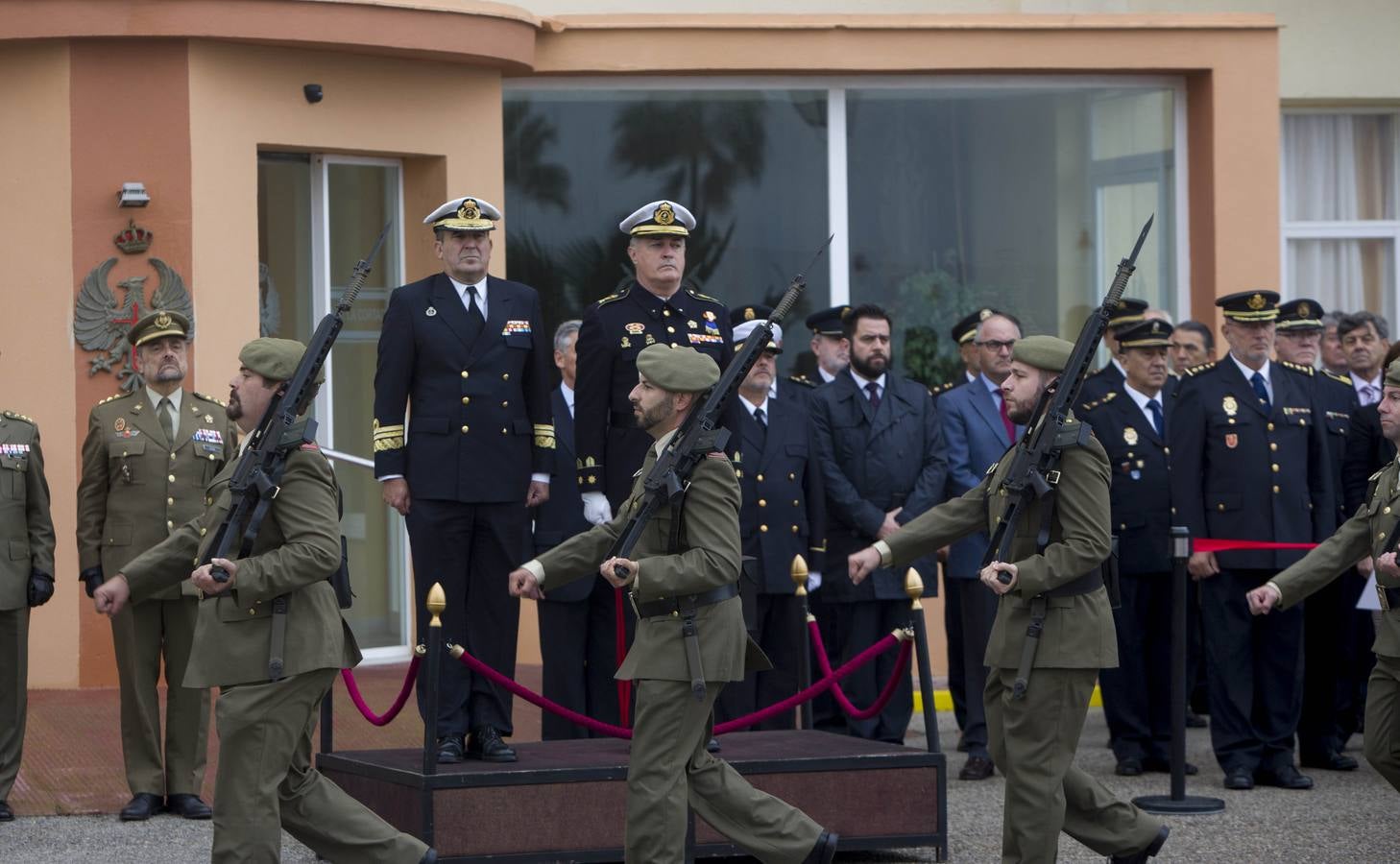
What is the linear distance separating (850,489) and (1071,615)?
3268mm

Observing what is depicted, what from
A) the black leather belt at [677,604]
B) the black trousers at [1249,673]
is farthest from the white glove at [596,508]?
the black trousers at [1249,673]

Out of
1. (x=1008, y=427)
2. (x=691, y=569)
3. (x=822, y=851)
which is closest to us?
(x=691, y=569)

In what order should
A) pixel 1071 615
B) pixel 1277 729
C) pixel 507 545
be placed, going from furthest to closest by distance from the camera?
pixel 1277 729, pixel 507 545, pixel 1071 615

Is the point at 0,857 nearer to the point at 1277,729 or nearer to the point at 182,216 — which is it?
the point at 182,216

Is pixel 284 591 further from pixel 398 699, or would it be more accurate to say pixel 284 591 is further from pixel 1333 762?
pixel 1333 762

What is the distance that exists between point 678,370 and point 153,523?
307 centimetres

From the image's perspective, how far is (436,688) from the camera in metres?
7.71

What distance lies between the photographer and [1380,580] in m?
7.83

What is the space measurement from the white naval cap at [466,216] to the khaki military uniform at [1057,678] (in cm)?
224

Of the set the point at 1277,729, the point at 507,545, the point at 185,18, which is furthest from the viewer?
the point at 185,18

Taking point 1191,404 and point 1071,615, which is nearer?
point 1071,615

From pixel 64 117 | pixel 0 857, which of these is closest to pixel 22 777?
pixel 0 857

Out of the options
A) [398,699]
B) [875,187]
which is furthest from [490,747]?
[875,187]

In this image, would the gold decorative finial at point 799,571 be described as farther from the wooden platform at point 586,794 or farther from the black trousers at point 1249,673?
the black trousers at point 1249,673
